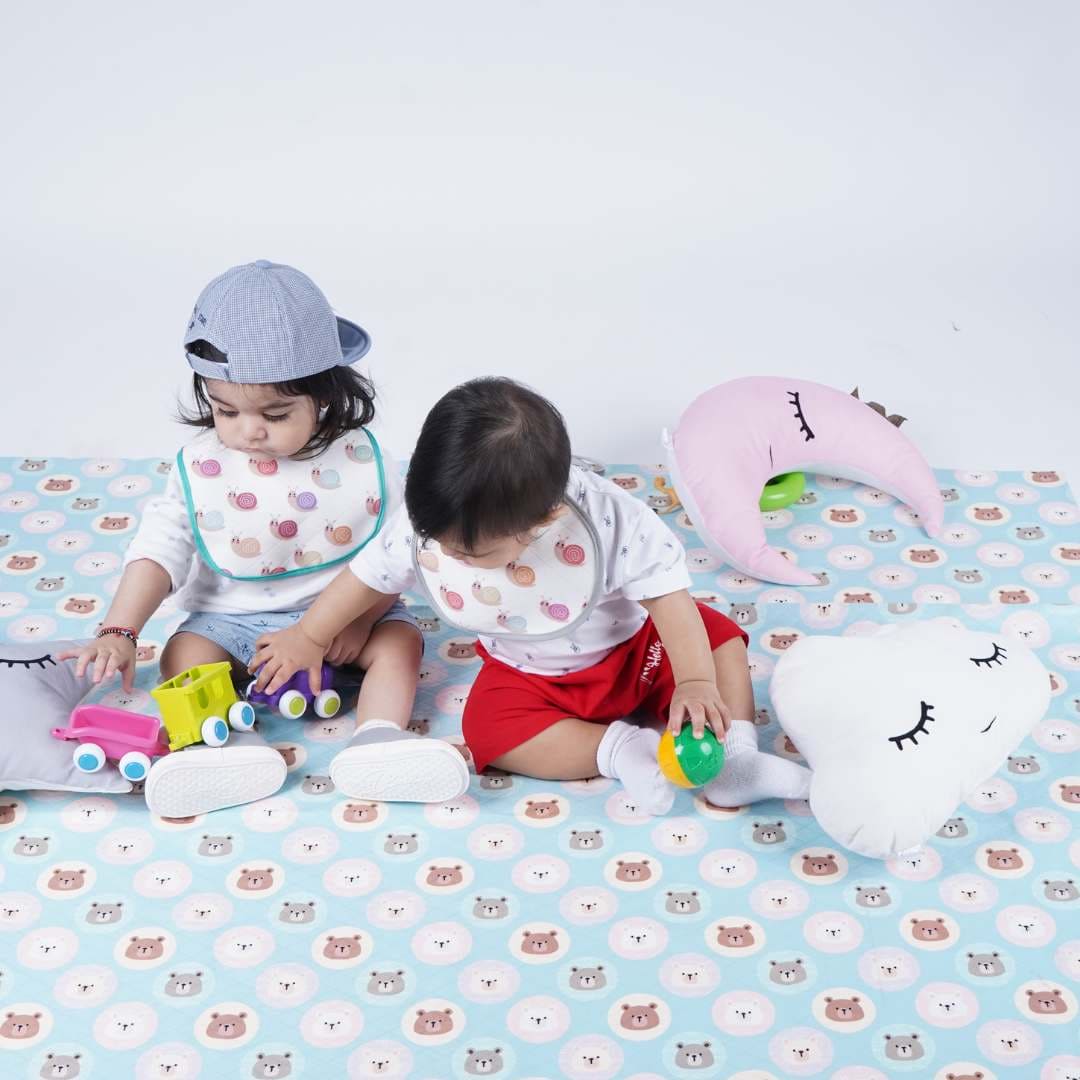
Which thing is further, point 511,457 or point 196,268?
point 196,268

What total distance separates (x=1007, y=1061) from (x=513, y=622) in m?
0.86

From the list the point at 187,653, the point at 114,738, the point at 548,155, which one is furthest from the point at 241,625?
the point at 548,155

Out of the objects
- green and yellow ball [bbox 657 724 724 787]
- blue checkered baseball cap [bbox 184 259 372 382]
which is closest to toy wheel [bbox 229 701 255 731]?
blue checkered baseball cap [bbox 184 259 372 382]

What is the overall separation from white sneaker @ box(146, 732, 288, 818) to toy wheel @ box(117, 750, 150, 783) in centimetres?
3

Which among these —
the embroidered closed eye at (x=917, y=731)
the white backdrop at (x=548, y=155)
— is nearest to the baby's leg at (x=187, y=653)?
the embroidered closed eye at (x=917, y=731)

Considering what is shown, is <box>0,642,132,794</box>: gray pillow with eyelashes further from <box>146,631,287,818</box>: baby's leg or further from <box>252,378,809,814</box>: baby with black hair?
<box>252,378,809,814</box>: baby with black hair

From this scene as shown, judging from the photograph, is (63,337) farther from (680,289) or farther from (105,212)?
(680,289)

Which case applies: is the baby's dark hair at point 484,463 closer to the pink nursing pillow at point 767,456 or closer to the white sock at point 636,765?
the white sock at point 636,765

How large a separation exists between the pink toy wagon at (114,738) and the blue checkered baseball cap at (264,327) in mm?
508

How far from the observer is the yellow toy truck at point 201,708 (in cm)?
212

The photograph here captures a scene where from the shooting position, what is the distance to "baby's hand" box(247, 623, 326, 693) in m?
2.19

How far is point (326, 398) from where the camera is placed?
223 cm

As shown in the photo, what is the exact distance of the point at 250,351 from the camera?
209 centimetres

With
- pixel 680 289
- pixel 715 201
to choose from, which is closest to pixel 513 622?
pixel 680 289
